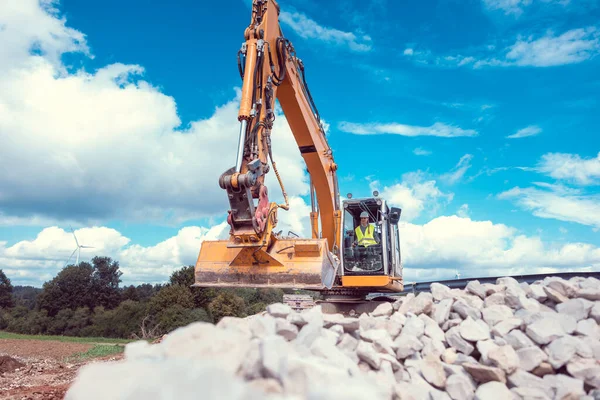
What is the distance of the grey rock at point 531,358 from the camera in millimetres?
3883

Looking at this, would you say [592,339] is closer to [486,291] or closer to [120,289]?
[486,291]

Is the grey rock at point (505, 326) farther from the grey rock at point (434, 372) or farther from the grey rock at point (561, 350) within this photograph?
the grey rock at point (434, 372)

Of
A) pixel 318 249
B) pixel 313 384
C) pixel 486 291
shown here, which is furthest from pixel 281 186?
pixel 313 384

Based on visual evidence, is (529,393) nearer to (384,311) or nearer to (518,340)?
(518,340)

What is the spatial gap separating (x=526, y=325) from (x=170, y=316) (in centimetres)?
2241

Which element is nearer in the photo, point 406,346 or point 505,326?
point 406,346

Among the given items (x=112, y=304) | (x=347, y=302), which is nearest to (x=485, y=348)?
(x=347, y=302)

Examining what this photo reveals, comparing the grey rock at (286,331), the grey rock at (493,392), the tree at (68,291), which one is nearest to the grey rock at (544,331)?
the grey rock at (493,392)

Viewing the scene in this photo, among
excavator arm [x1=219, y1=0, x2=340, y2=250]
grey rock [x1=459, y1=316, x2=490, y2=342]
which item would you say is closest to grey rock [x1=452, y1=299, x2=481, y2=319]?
grey rock [x1=459, y1=316, x2=490, y2=342]

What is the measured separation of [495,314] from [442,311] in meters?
0.52

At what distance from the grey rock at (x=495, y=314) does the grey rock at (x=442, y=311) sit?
1.15 feet

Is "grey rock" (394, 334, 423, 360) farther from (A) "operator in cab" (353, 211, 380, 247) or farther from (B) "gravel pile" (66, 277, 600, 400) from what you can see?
(A) "operator in cab" (353, 211, 380, 247)

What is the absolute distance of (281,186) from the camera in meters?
8.50

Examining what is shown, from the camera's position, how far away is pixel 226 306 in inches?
952
